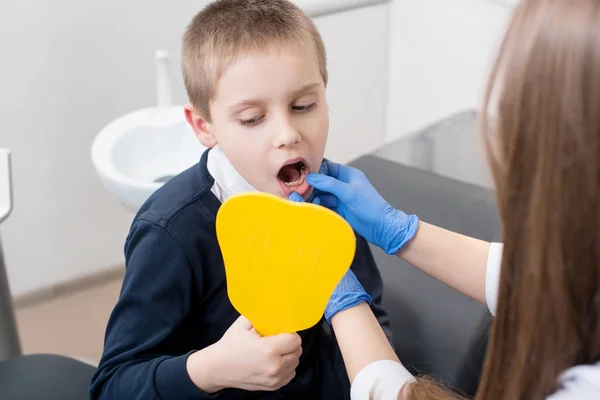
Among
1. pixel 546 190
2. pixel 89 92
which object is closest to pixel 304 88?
pixel 546 190

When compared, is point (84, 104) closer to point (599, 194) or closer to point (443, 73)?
point (443, 73)

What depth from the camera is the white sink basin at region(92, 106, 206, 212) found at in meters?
1.39

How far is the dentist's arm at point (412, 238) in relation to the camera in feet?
3.15

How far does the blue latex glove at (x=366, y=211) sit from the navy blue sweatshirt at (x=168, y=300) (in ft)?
0.60

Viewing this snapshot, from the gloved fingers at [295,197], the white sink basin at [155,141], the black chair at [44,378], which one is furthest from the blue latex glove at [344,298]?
the white sink basin at [155,141]

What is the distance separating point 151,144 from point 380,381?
88cm

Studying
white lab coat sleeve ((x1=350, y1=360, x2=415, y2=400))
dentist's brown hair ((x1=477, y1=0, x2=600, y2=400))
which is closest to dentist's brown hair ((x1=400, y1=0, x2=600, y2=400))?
dentist's brown hair ((x1=477, y1=0, x2=600, y2=400))

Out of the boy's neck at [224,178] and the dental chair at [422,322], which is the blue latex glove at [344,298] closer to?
the boy's neck at [224,178]

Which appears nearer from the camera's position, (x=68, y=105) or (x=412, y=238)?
(x=412, y=238)

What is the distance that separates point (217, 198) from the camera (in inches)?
33.8

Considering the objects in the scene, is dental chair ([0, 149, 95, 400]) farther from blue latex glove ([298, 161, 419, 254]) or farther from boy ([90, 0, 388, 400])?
blue latex glove ([298, 161, 419, 254])

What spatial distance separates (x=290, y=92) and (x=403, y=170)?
75cm

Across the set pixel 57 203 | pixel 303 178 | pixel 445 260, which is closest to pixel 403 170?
pixel 445 260

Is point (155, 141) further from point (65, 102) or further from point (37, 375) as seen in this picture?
point (37, 375)
